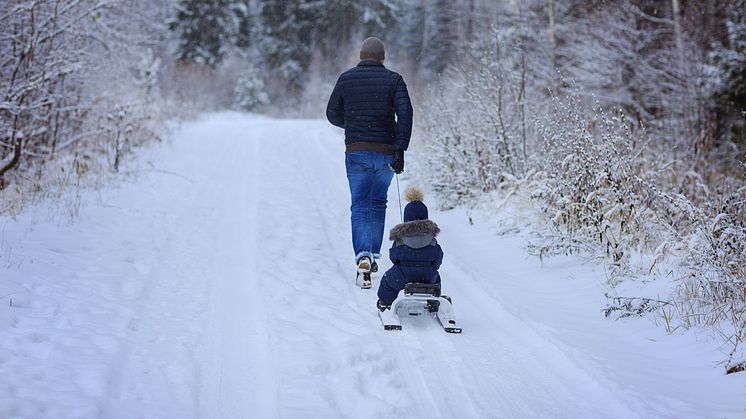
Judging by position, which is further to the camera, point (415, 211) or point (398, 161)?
point (398, 161)

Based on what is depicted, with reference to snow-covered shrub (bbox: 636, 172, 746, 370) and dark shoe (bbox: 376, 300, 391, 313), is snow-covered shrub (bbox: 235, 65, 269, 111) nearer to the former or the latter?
dark shoe (bbox: 376, 300, 391, 313)

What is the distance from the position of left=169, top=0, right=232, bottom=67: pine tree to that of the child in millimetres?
34107

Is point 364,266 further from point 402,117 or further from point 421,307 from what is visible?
point 402,117

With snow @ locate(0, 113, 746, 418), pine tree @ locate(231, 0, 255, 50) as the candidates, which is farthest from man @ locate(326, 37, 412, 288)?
pine tree @ locate(231, 0, 255, 50)

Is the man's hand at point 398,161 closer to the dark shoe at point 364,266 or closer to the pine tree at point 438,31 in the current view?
the dark shoe at point 364,266

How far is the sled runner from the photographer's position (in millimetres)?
4023

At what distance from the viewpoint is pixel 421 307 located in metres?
4.25

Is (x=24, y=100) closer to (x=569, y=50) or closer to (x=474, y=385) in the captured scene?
(x=474, y=385)

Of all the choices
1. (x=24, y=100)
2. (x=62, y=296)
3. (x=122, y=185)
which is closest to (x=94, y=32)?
(x=24, y=100)

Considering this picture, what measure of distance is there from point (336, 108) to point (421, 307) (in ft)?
7.23

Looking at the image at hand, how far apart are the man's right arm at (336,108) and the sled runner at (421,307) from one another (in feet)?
6.75

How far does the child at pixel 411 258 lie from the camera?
4.25 m

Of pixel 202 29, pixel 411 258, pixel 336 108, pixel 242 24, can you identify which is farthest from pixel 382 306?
pixel 242 24

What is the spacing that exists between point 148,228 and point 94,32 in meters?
5.61
